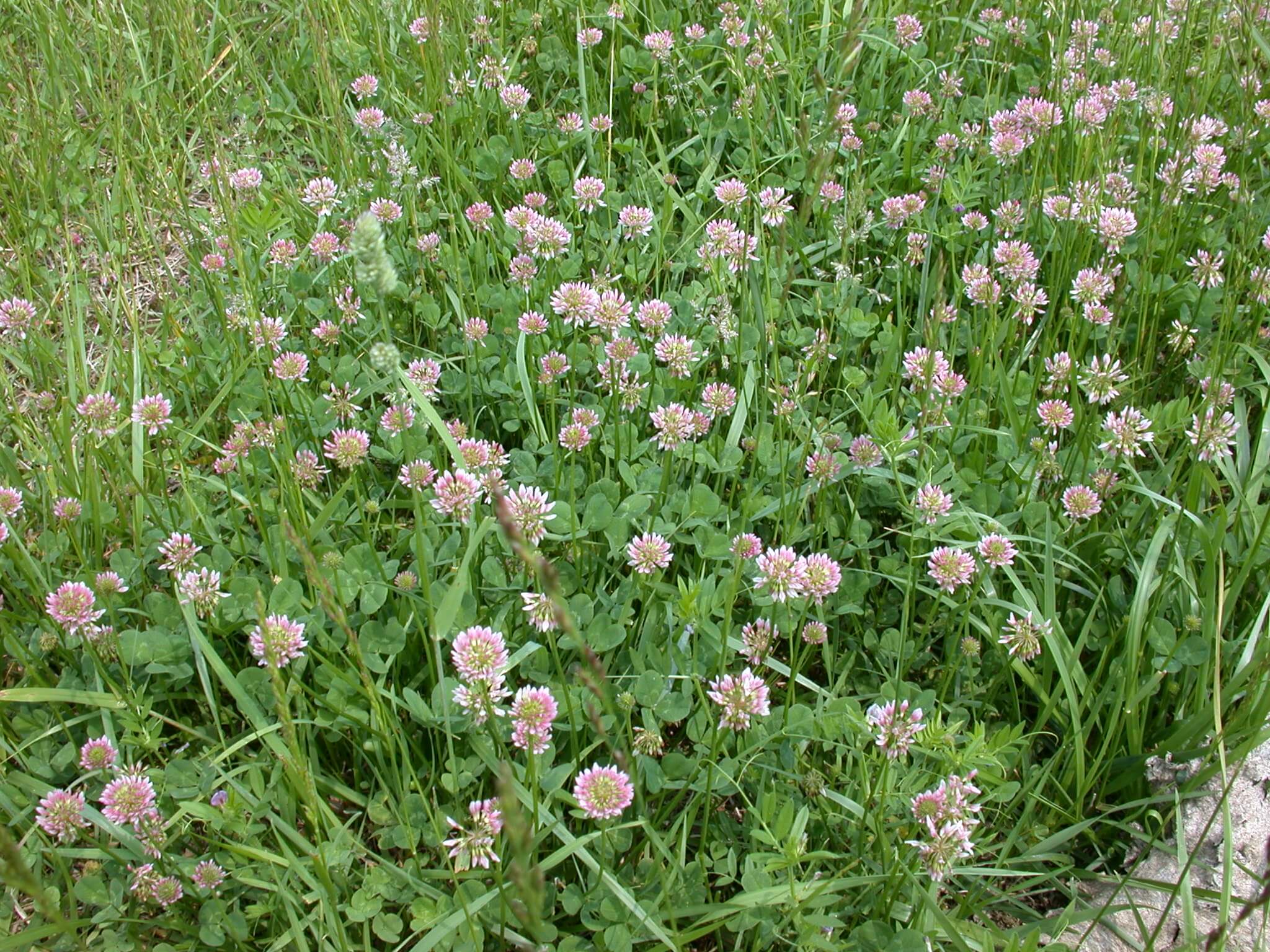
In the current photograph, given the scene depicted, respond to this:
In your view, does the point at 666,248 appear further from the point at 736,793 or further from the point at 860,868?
the point at 860,868

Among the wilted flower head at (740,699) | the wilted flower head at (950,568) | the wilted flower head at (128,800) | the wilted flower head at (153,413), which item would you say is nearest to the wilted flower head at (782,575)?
the wilted flower head at (740,699)

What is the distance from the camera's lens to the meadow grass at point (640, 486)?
2.18 meters

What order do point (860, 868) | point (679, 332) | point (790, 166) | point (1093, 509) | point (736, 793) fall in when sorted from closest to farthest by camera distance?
point (860, 868), point (736, 793), point (1093, 509), point (679, 332), point (790, 166)

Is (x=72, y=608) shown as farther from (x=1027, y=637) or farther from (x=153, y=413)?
(x=1027, y=637)

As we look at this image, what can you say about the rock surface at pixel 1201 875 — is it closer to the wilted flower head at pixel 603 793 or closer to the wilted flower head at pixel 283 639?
the wilted flower head at pixel 603 793

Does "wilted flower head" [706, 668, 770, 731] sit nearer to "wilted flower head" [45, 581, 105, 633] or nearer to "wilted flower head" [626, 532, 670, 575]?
"wilted flower head" [626, 532, 670, 575]

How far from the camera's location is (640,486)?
278 centimetres

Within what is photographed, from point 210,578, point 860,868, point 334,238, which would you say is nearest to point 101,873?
point 210,578

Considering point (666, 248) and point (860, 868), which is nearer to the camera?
point (860, 868)

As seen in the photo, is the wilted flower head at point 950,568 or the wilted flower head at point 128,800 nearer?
the wilted flower head at point 128,800

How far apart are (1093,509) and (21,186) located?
380 cm

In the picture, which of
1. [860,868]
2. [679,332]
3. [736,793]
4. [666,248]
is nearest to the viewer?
[860,868]

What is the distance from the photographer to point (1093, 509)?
2666 millimetres

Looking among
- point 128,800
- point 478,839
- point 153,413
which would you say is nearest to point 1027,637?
point 478,839
